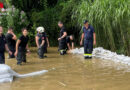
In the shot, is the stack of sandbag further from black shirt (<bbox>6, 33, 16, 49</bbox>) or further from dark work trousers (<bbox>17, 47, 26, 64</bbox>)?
black shirt (<bbox>6, 33, 16, 49</bbox>)

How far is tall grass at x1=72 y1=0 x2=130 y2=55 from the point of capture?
845 centimetres

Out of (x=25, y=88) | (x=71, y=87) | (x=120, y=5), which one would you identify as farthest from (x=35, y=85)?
(x=120, y=5)

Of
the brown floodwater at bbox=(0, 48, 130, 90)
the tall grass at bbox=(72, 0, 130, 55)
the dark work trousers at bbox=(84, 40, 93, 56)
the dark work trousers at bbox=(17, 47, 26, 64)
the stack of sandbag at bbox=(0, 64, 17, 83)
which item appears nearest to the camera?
the brown floodwater at bbox=(0, 48, 130, 90)

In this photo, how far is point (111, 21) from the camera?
9391mm

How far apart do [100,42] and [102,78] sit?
536 centimetres

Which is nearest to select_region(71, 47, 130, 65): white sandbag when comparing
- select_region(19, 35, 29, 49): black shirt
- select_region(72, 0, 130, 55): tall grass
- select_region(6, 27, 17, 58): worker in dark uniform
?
select_region(72, 0, 130, 55): tall grass

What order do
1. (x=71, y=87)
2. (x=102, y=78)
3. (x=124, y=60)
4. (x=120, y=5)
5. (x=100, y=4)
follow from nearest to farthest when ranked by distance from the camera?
(x=71, y=87) → (x=102, y=78) → (x=124, y=60) → (x=120, y=5) → (x=100, y=4)

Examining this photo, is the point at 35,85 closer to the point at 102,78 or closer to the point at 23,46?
the point at 102,78

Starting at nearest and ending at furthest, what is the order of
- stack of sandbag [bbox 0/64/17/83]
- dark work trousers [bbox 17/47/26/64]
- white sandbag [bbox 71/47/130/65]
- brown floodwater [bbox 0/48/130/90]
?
brown floodwater [bbox 0/48/130/90] < stack of sandbag [bbox 0/64/17/83] < white sandbag [bbox 71/47/130/65] < dark work trousers [bbox 17/47/26/64]

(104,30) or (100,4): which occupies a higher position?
(100,4)

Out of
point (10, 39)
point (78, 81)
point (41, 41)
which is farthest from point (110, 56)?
point (10, 39)

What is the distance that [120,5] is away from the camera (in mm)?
8672

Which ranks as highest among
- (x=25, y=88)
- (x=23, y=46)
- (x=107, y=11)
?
(x=107, y=11)

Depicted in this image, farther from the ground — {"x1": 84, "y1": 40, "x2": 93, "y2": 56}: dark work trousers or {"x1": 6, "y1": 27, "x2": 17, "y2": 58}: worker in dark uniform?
{"x1": 6, "y1": 27, "x2": 17, "y2": 58}: worker in dark uniform
